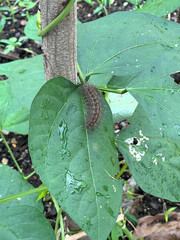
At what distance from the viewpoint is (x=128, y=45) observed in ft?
2.87

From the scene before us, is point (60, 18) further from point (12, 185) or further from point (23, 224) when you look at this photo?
point (12, 185)

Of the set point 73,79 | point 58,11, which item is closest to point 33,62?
point 73,79

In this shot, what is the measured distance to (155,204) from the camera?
6.64ft

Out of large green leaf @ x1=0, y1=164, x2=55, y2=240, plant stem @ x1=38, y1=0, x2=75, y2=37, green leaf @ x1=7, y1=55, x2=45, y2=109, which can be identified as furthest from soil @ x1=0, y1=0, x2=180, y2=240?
plant stem @ x1=38, y1=0, x2=75, y2=37

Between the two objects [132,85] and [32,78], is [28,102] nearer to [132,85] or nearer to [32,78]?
[32,78]

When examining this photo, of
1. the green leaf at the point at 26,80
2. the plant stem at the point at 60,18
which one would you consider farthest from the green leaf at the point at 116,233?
the plant stem at the point at 60,18

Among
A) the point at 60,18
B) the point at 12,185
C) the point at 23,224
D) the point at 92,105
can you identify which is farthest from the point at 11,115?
the point at 60,18

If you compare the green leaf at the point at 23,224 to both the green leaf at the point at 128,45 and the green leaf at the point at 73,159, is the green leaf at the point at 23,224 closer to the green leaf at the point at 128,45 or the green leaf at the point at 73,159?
the green leaf at the point at 73,159

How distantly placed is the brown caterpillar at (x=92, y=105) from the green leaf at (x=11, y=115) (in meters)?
0.92

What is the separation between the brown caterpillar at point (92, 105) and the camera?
0.82m

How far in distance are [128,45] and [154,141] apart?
330 mm

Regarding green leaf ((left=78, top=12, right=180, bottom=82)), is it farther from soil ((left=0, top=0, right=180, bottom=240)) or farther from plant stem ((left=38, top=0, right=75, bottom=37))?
soil ((left=0, top=0, right=180, bottom=240))

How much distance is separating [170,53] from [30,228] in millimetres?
727

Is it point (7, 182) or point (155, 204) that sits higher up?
point (7, 182)
